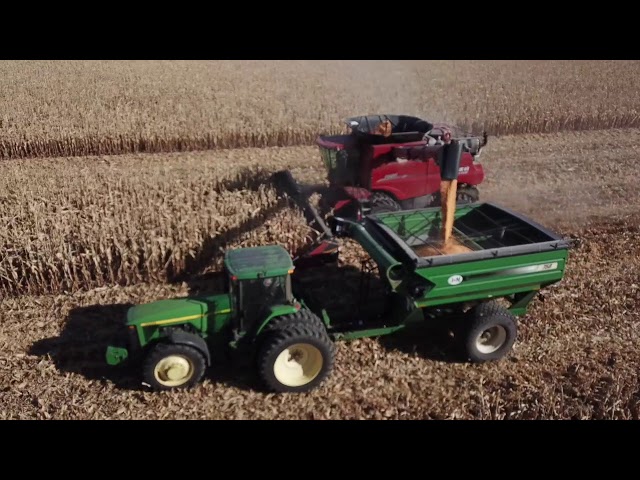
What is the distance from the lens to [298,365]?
6449 millimetres

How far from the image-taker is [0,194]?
9.94 m

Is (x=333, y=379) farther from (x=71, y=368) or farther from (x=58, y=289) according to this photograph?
(x=58, y=289)

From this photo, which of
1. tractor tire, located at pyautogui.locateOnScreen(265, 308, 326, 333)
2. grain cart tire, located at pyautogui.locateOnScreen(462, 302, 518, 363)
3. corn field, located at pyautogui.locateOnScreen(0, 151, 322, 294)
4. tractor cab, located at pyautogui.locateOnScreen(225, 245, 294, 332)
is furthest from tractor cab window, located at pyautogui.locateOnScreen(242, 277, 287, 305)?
corn field, located at pyautogui.locateOnScreen(0, 151, 322, 294)

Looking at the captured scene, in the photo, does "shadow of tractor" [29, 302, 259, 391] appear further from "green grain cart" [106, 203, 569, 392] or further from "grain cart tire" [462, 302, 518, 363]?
"grain cart tire" [462, 302, 518, 363]

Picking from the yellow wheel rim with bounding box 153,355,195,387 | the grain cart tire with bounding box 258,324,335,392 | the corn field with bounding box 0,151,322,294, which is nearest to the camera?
the grain cart tire with bounding box 258,324,335,392

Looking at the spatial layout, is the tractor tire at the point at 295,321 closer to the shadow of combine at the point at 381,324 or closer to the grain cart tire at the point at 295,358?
the grain cart tire at the point at 295,358

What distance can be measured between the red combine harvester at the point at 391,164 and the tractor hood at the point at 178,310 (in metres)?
4.32

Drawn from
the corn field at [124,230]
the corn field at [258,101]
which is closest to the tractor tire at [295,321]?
the corn field at [124,230]

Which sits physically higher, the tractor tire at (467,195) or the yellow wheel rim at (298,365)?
the tractor tire at (467,195)

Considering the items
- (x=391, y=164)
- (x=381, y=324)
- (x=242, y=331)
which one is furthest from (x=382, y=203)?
(x=242, y=331)

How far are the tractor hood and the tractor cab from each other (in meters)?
0.17

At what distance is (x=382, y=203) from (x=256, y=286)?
15.5ft

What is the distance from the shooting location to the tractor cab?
6164 mm

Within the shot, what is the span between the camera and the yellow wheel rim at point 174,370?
6.18 meters
